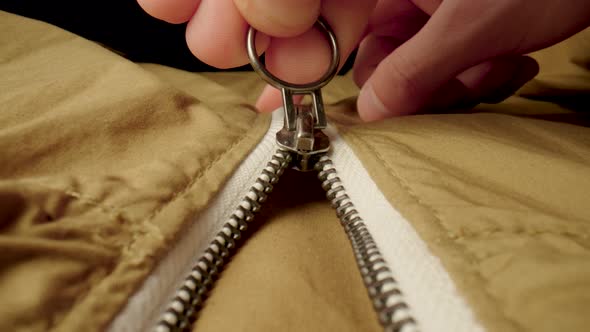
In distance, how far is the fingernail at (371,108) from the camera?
588mm

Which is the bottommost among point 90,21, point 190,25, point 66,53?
point 90,21

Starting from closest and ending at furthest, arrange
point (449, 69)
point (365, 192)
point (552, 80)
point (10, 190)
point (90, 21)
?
point (10, 190)
point (365, 192)
point (449, 69)
point (552, 80)
point (90, 21)

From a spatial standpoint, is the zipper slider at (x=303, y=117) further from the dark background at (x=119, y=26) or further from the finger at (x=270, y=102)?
the dark background at (x=119, y=26)

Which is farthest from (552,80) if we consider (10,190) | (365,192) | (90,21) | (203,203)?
(90,21)

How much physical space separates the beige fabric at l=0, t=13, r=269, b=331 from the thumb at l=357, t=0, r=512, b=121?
0.18 m

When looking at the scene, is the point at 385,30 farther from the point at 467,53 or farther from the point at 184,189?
the point at 184,189

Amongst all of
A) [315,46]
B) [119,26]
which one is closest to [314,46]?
[315,46]

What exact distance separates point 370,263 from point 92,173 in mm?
210

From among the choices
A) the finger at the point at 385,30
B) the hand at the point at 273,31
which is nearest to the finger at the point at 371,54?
the finger at the point at 385,30

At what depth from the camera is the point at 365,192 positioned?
0.36m

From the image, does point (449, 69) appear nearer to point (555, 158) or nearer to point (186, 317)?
point (555, 158)

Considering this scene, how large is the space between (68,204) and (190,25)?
0.82ft

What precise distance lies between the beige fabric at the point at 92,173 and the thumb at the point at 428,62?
0.60ft

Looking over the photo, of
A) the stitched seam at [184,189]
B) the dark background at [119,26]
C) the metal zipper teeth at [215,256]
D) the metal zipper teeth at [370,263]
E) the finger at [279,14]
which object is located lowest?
the dark background at [119,26]
